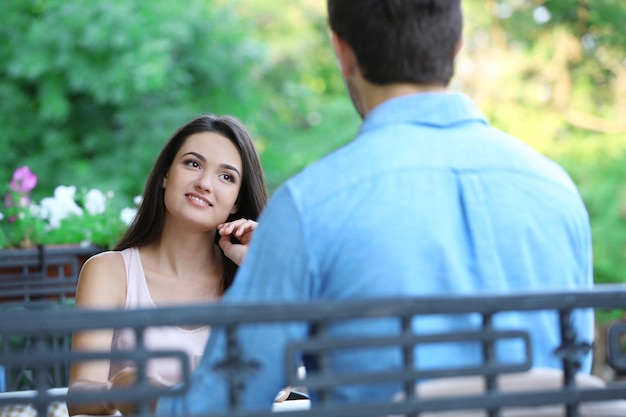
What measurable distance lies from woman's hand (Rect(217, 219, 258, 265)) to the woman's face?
0.16ft

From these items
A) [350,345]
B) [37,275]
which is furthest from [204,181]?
[350,345]

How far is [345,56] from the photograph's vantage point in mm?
1292

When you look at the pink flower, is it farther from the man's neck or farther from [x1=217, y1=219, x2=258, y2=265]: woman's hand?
the man's neck

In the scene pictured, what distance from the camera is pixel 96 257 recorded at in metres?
2.45

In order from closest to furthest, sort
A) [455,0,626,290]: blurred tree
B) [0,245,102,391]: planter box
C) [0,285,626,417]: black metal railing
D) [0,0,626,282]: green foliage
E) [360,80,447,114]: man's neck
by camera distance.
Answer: [0,285,626,417]: black metal railing < [360,80,447,114]: man's neck < [0,245,102,391]: planter box < [0,0,626,282]: green foliage < [455,0,626,290]: blurred tree

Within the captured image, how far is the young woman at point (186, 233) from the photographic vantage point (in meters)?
2.45

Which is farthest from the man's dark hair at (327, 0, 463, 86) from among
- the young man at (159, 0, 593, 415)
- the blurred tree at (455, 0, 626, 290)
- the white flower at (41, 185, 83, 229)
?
the blurred tree at (455, 0, 626, 290)

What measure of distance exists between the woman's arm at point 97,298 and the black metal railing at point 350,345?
103cm

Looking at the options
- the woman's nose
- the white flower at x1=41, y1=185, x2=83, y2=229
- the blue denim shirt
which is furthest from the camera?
the white flower at x1=41, y1=185, x2=83, y2=229

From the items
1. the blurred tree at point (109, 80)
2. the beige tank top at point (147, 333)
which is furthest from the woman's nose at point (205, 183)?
the blurred tree at point (109, 80)

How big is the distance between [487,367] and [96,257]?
1.57 meters

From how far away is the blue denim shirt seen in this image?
1179 millimetres

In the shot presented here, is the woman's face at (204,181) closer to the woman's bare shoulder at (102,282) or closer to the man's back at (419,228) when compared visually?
the woman's bare shoulder at (102,282)

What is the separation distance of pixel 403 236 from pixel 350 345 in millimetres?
189
